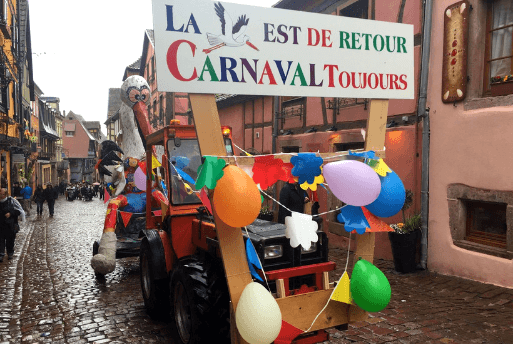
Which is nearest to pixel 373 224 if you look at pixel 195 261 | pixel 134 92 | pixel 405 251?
pixel 195 261

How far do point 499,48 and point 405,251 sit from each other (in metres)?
3.60

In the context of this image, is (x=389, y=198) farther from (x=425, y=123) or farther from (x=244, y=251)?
(x=425, y=123)

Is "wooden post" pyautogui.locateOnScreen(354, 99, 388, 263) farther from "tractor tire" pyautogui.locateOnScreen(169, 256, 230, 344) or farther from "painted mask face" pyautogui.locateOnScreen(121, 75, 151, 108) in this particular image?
"painted mask face" pyautogui.locateOnScreen(121, 75, 151, 108)

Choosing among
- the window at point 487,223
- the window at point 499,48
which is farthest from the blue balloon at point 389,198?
the window at point 499,48

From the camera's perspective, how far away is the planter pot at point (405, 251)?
7234mm

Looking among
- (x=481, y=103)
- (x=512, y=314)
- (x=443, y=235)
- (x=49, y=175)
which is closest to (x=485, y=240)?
(x=443, y=235)

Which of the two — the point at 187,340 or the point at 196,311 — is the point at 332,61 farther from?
the point at 187,340

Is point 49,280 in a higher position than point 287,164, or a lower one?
lower

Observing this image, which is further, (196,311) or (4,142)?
(4,142)

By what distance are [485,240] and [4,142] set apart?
17361 millimetres

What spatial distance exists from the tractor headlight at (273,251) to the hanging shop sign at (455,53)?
185 inches

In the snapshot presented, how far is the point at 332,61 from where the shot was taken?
3377 mm

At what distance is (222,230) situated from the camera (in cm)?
311

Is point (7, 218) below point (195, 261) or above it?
below
